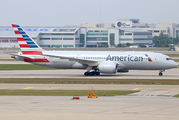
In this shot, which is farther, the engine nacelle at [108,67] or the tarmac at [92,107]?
the engine nacelle at [108,67]

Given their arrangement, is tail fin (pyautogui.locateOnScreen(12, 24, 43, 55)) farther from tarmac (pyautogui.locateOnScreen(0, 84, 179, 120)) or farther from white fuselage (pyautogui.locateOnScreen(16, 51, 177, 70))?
tarmac (pyautogui.locateOnScreen(0, 84, 179, 120))

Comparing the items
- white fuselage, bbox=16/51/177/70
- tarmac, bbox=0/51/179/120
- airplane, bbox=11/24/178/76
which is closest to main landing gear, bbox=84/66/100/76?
airplane, bbox=11/24/178/76

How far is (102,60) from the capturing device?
50.3m

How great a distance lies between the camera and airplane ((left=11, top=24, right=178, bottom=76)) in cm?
4906

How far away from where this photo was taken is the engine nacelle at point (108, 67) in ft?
156

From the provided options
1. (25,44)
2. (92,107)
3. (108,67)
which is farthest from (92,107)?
(25,44)

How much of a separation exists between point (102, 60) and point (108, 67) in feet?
9.59

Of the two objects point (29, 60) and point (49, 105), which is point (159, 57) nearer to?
point (29, 60)

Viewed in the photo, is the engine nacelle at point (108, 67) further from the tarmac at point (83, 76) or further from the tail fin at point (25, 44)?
the tail fin at point (25, 44)

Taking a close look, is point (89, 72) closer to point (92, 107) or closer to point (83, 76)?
point (83, 76)

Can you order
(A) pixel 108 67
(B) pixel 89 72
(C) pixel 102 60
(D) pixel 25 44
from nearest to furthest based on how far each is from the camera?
(A) pixel 108 67 → (B) pixel 89 72 → (C) pixel 102 60 → (D) pixel 25 44

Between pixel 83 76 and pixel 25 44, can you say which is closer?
pixel 83 76

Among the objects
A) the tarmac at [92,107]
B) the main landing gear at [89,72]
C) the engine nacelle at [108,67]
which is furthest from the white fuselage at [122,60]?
the tarmac at [92,107]

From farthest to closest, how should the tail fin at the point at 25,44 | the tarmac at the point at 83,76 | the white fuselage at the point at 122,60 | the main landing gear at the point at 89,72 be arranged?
the tail fin at the point at 25,44 → the main landing gear at the point at 89,72 → the white fuselage at the point at 122,60 → the tarmac at the point at 83,76
